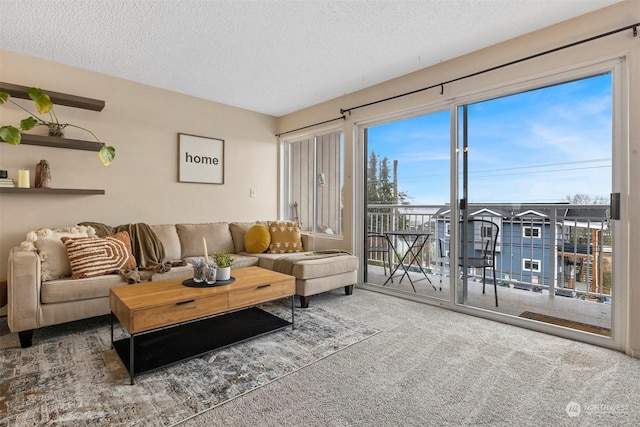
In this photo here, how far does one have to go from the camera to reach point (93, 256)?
8.77ft

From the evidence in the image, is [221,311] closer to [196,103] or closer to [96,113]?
[96,113]

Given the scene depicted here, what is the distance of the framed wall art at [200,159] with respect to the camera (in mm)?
4113

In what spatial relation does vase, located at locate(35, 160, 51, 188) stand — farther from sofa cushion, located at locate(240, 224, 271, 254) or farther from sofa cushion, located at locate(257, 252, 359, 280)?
sofa cushion, located at locate(257, 252, 359, 280)

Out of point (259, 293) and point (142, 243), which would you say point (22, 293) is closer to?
point (142, 243)

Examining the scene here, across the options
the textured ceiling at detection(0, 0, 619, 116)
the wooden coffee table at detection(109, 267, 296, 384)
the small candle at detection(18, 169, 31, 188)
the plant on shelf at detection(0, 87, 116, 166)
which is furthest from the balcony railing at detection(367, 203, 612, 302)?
the small candle at detection(18, 169, 31, 188)

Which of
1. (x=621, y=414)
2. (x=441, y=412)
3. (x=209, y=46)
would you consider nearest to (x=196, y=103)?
(x=209, y=46)

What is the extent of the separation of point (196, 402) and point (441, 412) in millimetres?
1258

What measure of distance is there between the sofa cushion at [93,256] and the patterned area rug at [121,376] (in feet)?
1.64

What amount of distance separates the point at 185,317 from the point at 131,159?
2.53 metres

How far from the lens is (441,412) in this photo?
1.59 m

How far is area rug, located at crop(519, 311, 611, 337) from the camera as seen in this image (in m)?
2.50

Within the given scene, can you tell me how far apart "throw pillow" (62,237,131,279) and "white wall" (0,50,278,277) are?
0.82m

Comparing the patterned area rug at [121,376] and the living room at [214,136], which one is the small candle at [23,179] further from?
the patterned area rug at [121,376]

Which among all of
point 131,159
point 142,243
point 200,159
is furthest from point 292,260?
point 131,159
